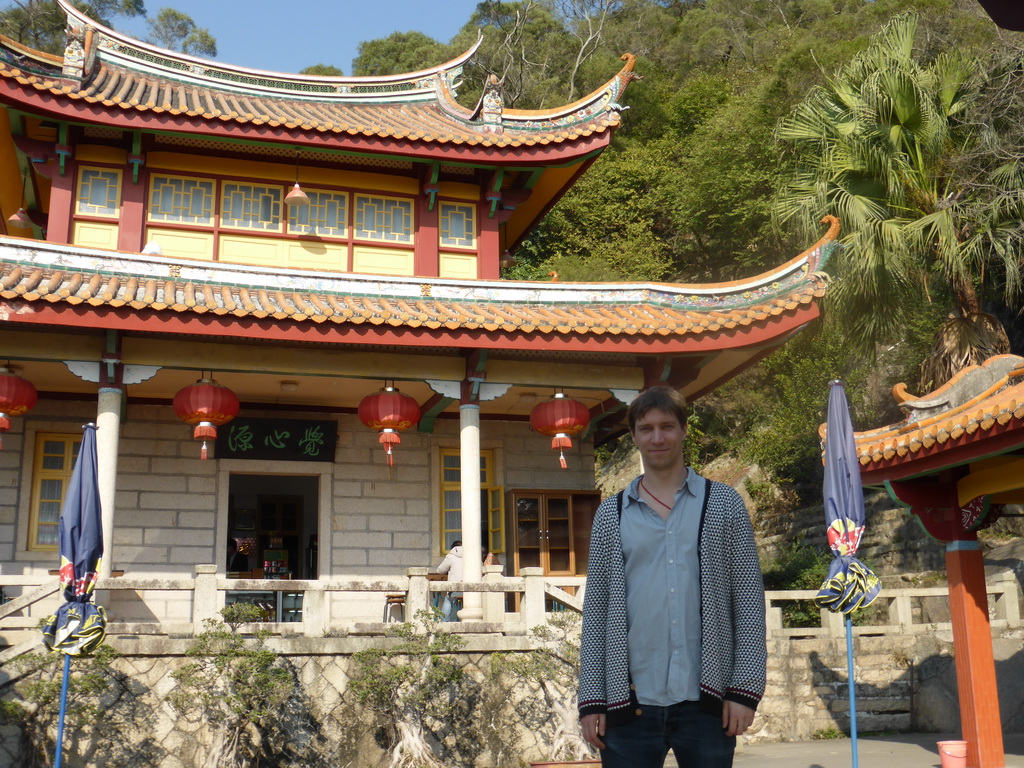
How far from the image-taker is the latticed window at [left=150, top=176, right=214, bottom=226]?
42.8ft

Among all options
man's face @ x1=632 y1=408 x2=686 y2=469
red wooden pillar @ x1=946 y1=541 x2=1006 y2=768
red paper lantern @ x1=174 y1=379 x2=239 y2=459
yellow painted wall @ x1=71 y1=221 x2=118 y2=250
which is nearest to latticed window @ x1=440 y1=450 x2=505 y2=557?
red paper lantern @ x1=174 y1=379 x2=239 y2=459

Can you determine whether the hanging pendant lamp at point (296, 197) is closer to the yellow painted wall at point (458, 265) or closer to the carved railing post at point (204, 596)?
the yellow painted wall at point (458, 265)

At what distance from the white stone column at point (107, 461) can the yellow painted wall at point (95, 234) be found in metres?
3.13

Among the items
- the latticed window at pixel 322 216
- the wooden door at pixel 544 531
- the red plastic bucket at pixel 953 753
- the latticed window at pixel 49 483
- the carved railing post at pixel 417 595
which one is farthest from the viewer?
the latticed window at pixel 322 216

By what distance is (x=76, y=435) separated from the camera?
A: 12.3 m

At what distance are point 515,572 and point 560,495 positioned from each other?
4.02 feet

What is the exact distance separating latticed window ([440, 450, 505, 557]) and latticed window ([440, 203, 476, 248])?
297 centimetres

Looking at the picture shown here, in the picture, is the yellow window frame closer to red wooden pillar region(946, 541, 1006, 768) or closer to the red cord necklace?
red wooden pillar region(946, 541, 1006, 768)

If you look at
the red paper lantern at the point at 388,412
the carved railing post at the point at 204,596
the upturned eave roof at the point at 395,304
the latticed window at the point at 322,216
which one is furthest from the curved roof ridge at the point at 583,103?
the carved railing post at the point at 204,596

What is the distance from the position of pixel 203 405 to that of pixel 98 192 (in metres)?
3.86

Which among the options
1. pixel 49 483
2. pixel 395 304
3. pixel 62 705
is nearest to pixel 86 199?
pixel 49 483

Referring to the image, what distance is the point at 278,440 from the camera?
12.6 metres

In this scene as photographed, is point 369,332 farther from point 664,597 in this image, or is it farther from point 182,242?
point 664,597

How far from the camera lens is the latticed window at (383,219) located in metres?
13.7
